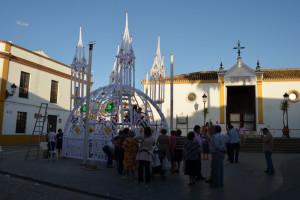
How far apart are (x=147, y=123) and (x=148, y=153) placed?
411cm

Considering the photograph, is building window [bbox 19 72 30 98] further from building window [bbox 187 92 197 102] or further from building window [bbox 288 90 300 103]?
building window [bbox 288 90 300 103]

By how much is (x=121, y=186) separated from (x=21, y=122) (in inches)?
663

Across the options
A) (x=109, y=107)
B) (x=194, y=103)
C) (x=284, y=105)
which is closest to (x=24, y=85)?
(x=109, y=107)

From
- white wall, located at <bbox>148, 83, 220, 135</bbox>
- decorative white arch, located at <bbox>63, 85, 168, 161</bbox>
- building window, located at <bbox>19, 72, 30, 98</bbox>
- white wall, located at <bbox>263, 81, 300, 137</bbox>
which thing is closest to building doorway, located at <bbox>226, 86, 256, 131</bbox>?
white wall, located at <bbox>263, 81, 300, 137</bbox>

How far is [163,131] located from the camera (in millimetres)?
8148

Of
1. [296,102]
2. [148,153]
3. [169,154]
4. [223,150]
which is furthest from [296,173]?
[296,102]

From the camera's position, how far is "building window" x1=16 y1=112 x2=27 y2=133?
20.2 m

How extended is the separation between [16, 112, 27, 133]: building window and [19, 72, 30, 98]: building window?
150cm

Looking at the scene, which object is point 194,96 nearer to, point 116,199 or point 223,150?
point 223,150

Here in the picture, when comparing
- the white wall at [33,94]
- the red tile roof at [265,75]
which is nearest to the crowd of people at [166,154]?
the white wall at [33,94]

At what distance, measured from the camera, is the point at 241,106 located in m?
27.2

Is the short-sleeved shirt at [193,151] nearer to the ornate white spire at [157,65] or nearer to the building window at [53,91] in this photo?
the ornate white spire at [157,65]

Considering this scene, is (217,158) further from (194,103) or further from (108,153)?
(194,103)

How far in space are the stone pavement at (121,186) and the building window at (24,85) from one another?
42.7 ft
